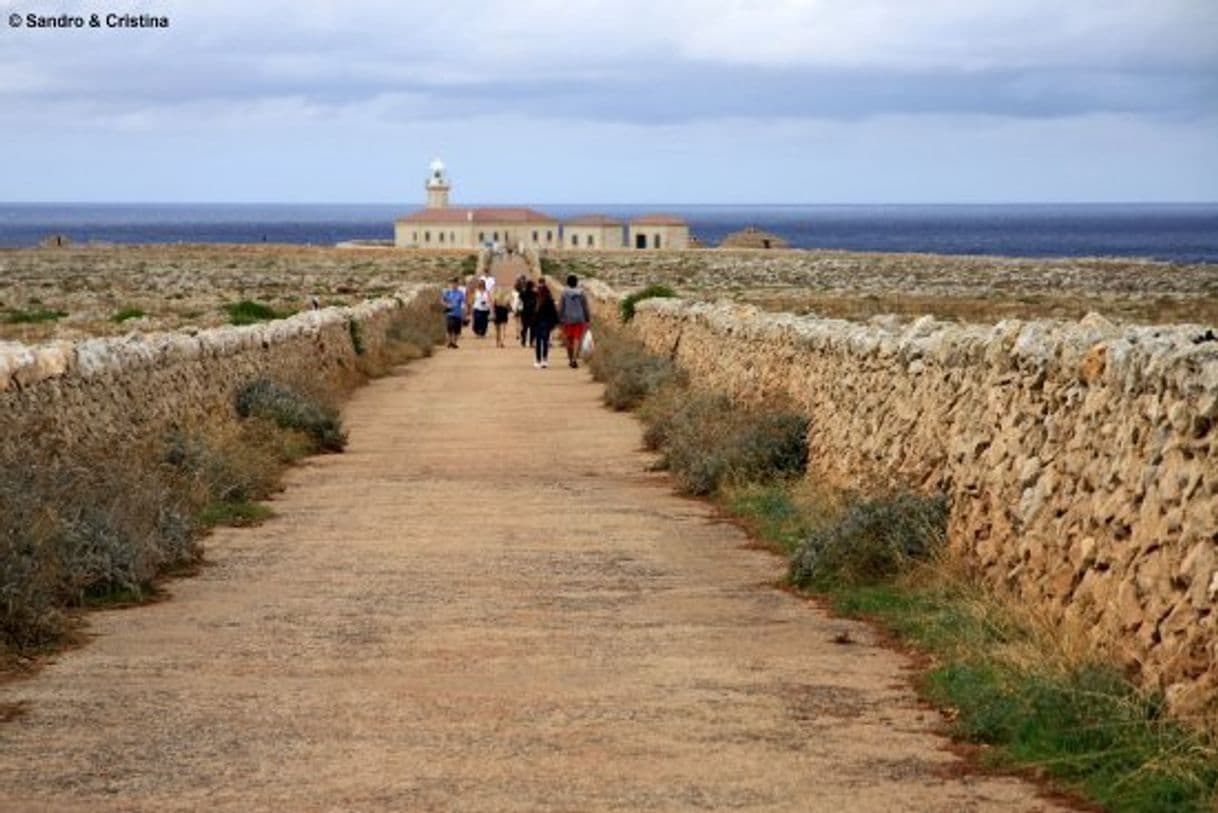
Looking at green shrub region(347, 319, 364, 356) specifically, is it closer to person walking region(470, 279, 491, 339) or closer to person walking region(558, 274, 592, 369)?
person walking region(558, 274, 592, 369)

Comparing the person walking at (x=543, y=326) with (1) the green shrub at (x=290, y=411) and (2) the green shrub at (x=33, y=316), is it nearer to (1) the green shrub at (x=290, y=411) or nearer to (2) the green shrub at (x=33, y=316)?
(1) the green shrub at (x=290, y=411)

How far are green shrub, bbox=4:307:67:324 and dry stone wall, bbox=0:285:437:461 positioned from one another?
2369 centimetres

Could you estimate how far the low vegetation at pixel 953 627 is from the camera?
279 inches

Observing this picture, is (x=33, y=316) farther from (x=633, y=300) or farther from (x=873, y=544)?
(x=873, y=544)

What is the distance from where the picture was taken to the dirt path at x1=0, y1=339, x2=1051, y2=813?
729 cm

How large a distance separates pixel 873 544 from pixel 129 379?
23.7ft

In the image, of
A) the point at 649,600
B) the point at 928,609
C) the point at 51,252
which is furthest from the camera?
the point at 51,252

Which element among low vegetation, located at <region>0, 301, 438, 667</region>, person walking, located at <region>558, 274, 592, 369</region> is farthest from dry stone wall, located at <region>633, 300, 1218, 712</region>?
person walking, located at <region>558, 274, 592, 369</region>

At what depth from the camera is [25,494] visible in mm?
11070

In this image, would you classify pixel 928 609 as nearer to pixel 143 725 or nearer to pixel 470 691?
pixel 470 691

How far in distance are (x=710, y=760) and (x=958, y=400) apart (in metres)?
5.10

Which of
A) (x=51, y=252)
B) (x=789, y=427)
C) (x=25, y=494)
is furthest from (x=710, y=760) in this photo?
(x=51, y=252)

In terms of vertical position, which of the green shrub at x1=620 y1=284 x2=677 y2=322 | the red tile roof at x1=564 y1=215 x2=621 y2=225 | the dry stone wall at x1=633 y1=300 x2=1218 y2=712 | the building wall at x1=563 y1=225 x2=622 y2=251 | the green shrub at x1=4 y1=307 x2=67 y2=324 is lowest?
the building wall at x1=563 y1=225 x2=622 y2=251

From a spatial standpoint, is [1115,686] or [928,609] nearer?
[1115,686]
